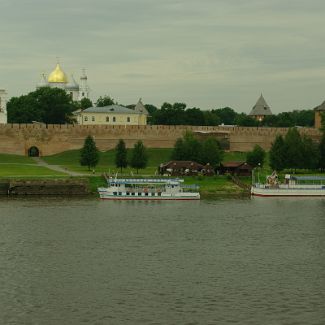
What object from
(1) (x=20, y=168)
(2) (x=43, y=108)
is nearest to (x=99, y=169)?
(1) (x=20, y=168)

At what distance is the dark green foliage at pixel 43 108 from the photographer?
10869cm

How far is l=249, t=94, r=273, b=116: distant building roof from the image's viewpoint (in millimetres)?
145750

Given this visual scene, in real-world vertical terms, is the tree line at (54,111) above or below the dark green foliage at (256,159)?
above

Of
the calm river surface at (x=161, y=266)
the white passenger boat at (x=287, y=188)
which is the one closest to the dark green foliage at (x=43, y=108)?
the white passenger boat at (x=287, y=188)

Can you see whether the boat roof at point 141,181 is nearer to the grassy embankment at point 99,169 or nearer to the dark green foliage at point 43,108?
the grassy embankment at point 99,169

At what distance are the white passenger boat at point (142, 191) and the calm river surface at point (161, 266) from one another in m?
7.29

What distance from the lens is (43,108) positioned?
111m

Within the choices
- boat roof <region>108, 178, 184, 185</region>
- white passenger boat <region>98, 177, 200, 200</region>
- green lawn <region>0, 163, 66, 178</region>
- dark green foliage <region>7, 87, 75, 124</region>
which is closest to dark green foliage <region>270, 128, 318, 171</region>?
boat roof <region>108, 178, 184, 185</region>

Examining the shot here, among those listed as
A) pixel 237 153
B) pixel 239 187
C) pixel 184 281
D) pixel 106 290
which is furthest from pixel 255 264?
pixel 237 153

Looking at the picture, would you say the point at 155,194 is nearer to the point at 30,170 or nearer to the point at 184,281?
the point at 30,170

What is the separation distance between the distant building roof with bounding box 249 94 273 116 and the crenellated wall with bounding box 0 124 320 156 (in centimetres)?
4633

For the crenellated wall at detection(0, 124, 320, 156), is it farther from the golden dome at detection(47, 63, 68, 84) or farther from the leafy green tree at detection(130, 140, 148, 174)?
the golden dome at detection(47, 63, 68, 84)

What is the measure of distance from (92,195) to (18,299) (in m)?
33.1

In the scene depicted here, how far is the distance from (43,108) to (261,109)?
4655 centimetres
